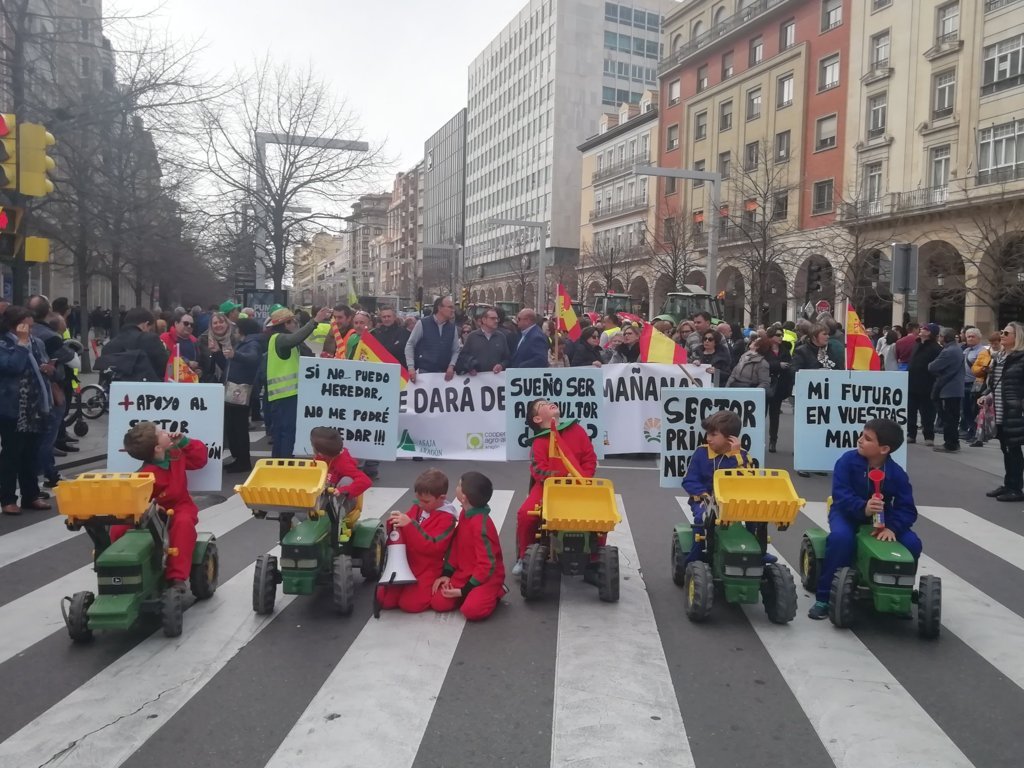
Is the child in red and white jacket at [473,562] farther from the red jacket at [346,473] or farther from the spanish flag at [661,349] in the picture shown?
the spanish flag at [661,349]

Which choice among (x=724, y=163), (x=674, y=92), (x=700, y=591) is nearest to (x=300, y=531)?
(x=700, y=591)

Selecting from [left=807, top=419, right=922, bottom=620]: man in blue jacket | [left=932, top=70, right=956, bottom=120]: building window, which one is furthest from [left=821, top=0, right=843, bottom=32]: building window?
[left=807, top=419, right=922, bottom=620]: man in blue jacket

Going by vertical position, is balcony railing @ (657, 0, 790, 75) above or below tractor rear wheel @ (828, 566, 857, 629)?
above

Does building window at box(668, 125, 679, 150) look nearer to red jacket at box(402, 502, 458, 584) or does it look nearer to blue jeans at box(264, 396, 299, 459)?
blue jeans at box(264, 396, 299, 459)

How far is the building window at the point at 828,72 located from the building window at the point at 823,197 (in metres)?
4.67

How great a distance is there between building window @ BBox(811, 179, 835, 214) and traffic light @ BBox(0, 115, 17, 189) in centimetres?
3785

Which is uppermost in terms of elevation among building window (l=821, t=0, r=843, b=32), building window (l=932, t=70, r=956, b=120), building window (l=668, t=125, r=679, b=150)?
building window (l=821, t=0, r=843, b=32)

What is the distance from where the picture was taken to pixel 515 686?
14.1 ft

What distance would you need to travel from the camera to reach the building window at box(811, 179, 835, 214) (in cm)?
4125

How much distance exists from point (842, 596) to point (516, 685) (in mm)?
2121

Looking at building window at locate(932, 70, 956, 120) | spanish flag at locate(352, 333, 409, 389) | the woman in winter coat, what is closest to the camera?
spanish flag at locate(352, 333, 409, 389)

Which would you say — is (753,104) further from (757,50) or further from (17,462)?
(17,462)

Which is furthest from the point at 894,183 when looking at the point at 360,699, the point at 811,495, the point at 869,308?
the point at 360,699

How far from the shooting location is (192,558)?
5344 millimetres
